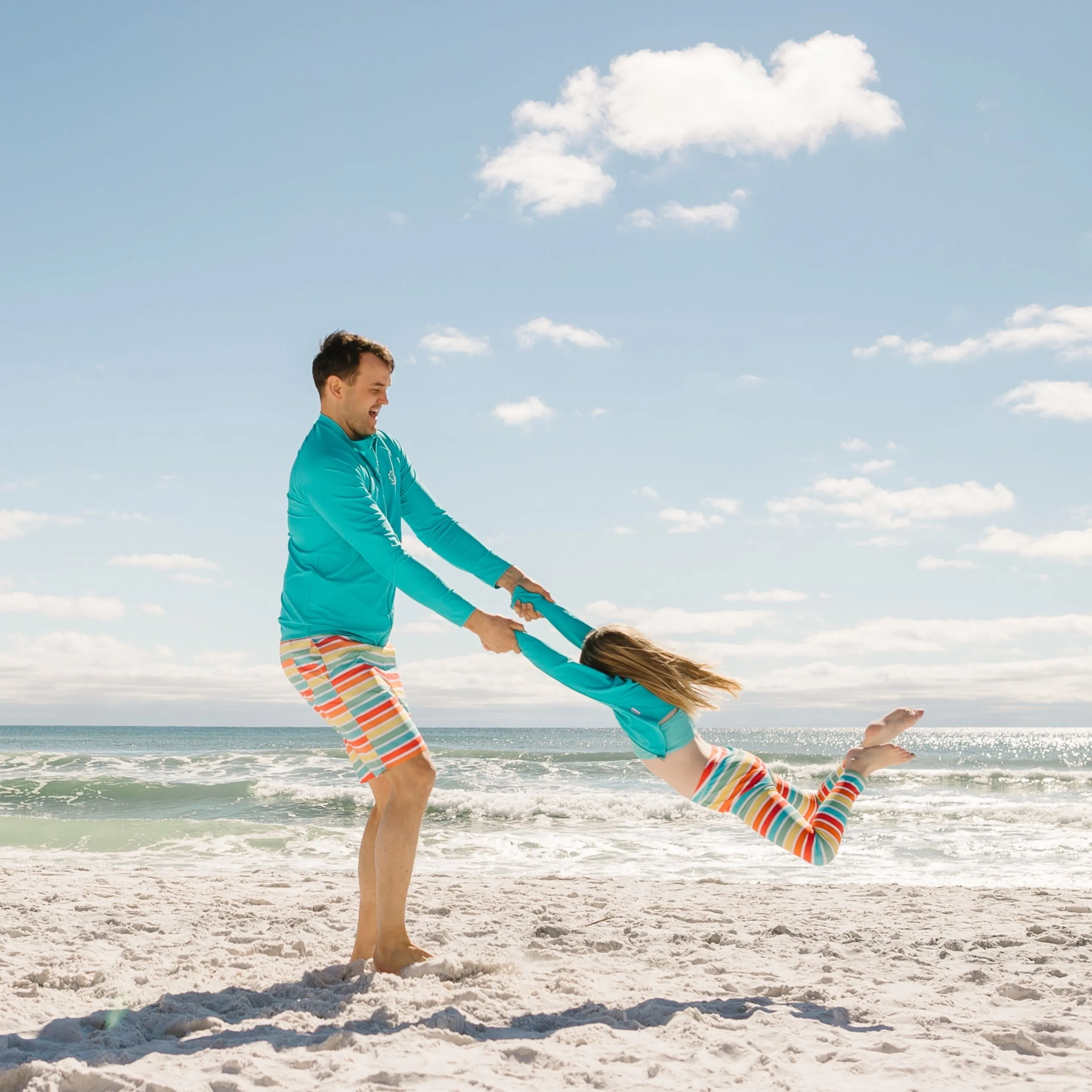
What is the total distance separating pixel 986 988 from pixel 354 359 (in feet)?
11.0

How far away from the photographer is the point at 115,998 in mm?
3213

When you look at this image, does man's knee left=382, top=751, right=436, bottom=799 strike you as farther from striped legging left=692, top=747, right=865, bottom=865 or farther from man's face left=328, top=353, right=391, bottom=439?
man's face left=328, top=353, right=391, bottom=439

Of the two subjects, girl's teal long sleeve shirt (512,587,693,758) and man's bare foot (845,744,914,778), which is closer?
girl's teal long sleeve shirt (512,587,693,758)

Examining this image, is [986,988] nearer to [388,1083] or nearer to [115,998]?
[388,1083]

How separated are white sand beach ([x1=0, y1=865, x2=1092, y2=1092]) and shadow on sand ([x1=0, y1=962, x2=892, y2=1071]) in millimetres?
11

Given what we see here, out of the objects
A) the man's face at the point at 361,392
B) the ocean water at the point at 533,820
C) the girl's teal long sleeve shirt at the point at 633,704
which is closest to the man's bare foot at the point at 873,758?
the girl's teal long sleeve shirt at the point at 633,704

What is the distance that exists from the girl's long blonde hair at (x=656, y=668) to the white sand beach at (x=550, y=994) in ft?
3.42

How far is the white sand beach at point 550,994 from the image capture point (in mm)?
2449

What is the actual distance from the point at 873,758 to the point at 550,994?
149 cm

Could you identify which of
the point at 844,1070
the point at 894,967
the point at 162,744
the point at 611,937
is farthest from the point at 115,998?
the point at 162,744

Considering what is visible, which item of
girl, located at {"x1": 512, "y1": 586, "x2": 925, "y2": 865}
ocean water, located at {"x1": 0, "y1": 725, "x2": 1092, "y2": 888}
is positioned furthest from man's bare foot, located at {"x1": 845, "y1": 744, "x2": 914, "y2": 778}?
ocean water, located at {"x1": 0, "y1": 725, "x2": 1092, "y2": 888}

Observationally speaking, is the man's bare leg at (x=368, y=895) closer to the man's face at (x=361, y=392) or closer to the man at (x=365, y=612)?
the man at (x=365, y=612)

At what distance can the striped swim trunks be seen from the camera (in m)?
3.28

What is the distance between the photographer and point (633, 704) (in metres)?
3.32
